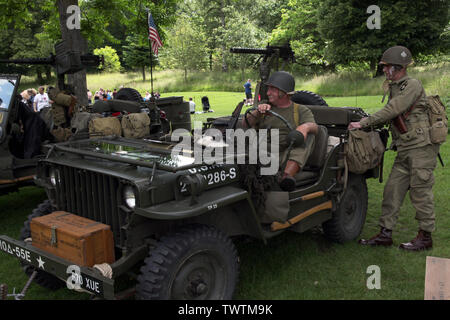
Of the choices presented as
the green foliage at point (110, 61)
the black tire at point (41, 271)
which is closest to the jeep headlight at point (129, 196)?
the black tire at point (41, 271)

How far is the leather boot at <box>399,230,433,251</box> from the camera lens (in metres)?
5.18

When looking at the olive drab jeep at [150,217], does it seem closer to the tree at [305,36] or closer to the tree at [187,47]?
the tree at [305,36]

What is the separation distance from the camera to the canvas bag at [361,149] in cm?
502

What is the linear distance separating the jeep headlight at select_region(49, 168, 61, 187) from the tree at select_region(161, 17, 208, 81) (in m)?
38.0

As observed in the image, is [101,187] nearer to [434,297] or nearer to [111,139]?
[111,139]

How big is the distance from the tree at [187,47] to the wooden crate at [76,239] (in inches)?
1523

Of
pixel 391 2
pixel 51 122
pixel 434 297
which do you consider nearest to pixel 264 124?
pixel 434 297

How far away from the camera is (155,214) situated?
3.08 meters

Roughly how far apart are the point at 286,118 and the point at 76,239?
2.52 meters

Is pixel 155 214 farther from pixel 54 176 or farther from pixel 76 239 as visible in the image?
pixel 54 176

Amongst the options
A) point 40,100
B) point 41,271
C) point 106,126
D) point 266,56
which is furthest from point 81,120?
point 40,100

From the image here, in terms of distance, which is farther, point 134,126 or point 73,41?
point 73,41

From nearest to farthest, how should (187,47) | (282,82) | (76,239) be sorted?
(76,239)
(282,82)
(187,47)

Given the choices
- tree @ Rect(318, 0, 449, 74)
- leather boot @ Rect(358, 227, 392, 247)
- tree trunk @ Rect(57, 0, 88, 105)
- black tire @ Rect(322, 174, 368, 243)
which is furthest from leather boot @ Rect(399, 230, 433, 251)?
tree @ Rect(318, 0, 449, 74)
